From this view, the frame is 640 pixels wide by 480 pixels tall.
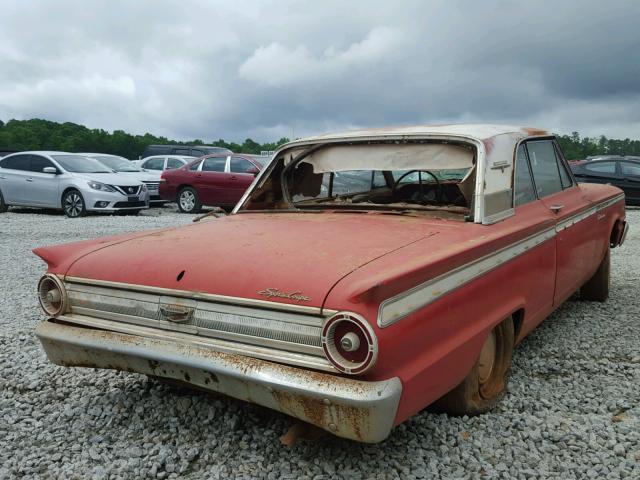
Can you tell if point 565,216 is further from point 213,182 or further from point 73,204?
point 73,204

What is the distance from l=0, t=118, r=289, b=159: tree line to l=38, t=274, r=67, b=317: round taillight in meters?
34.4

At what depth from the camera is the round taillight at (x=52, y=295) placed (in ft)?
9.00

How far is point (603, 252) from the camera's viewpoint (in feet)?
15.8

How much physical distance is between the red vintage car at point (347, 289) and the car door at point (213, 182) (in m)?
9.10

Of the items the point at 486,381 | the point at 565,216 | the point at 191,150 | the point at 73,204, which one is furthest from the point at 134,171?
the point at 486,381

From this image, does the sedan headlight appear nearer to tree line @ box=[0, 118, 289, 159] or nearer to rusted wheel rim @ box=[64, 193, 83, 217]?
rusted wheel rim @ box=[64, 193, 83, 217]

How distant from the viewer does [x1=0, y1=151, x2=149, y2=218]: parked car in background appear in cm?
1202

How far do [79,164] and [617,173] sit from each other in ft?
41.2

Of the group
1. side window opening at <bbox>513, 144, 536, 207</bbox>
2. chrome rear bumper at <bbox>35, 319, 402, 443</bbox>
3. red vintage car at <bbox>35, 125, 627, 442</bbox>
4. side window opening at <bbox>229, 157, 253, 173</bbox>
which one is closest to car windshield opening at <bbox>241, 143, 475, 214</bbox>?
red vintage car at <bbox>35, 125, 627, 442</bbox>

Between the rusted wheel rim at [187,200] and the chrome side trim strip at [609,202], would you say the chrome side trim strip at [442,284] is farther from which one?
the rusted wheel rim at [187,200]

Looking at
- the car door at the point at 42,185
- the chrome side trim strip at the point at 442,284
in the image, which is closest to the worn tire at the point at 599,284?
the chrome side trim strip at the point at 442,284

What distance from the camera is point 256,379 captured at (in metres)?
2.12

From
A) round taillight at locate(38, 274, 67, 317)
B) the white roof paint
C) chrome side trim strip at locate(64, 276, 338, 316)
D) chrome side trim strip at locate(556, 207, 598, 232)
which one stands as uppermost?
the white roof paint

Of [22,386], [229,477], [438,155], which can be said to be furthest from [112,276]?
[438,155]
